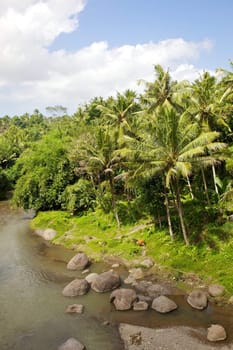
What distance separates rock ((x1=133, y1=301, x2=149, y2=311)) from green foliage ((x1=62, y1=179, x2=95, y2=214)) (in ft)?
Answer: 55.0

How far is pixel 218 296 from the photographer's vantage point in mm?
17672

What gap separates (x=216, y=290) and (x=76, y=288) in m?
8.39

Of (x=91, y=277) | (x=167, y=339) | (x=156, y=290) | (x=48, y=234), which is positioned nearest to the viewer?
(x=167, y=339)

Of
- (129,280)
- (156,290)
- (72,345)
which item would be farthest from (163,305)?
(72,345)

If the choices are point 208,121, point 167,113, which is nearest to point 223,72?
point 208,121

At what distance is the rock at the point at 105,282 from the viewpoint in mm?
19750

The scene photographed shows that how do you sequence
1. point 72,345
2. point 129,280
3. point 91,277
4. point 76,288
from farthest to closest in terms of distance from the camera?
point 91,277, point 129,280, point 76,288, point 72,345

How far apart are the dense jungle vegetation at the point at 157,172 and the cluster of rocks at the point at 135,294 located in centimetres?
220

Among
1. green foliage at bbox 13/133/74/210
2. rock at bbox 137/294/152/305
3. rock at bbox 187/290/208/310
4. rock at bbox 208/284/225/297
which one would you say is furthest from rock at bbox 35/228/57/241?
rock at bbox 208/284/225/297

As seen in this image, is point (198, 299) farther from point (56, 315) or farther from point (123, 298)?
point (56, 315)

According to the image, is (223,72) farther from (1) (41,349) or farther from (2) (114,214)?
(1) (41,349)

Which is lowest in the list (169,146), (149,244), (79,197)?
(149,244)

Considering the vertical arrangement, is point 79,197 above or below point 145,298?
above

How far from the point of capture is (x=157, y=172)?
2075 cm
